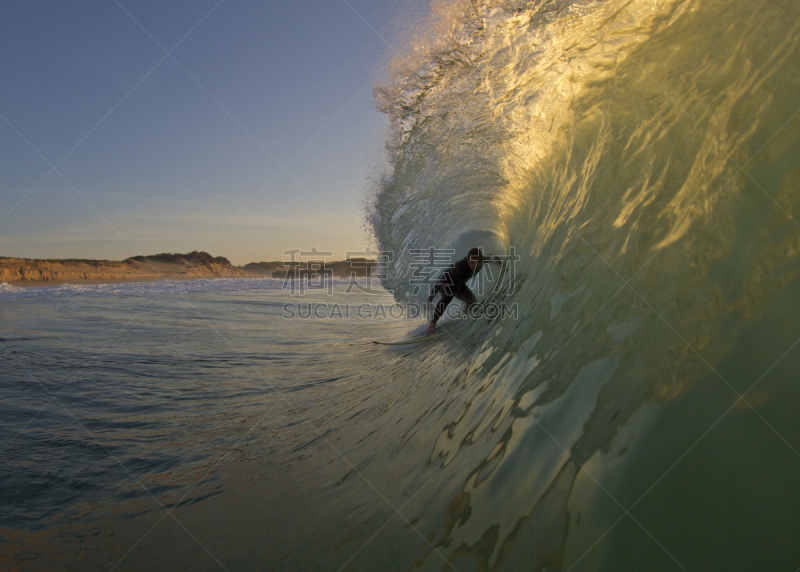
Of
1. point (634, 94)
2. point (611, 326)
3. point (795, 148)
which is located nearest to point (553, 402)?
point (611, 326)

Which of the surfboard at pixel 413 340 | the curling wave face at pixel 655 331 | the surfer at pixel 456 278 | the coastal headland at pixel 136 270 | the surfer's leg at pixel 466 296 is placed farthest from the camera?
the coastal headland at pixel 136 270

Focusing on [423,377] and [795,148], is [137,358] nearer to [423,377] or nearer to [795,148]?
[423,377]

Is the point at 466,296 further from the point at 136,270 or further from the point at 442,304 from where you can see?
the point at 136,270

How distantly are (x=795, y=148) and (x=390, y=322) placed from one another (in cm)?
718

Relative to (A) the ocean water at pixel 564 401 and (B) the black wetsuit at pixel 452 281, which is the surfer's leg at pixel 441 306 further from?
(A) the ocean water at pixel 564 401

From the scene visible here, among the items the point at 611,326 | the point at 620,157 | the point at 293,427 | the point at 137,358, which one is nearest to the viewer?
the point at 611,326

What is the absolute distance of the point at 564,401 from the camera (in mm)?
1350

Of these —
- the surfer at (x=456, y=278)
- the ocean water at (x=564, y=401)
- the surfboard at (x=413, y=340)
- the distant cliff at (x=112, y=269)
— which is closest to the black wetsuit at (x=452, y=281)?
the surfer at (x=456, y=278)

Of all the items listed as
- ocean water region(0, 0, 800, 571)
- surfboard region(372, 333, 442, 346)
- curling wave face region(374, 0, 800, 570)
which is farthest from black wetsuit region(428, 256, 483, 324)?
curling wave face region(374, 0, 800, 570)

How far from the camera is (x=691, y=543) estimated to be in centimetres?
77

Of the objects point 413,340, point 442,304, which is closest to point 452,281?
Result: point 442,304

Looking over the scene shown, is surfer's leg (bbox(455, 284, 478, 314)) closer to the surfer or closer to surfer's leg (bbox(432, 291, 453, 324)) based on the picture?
the surfer

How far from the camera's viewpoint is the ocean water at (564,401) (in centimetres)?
90

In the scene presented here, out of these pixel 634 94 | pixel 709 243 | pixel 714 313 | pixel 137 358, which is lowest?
pixel 714 313
